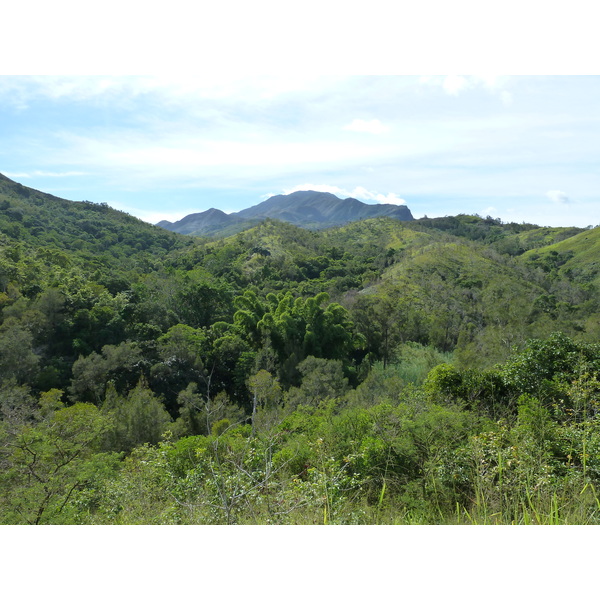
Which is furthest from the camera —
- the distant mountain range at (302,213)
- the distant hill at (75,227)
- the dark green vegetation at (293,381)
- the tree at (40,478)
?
the distant mountain range at (302,213)

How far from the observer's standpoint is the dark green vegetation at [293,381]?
2.41 metres

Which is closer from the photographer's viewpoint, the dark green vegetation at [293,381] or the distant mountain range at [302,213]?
the dark green vegetation at [293,381]

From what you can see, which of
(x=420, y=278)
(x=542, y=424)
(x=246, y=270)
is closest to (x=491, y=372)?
(x=542, y=424)

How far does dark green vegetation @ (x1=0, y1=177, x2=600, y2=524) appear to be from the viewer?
2.41m

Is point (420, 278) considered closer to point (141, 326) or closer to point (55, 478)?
point (141, 326)

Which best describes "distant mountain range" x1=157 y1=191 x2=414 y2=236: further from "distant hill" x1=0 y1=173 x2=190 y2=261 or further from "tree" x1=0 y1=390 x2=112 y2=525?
"tree" x1=0 y1=390 x2=112 y2=525

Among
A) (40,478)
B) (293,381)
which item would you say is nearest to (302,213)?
(293,381)

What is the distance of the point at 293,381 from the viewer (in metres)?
15.4

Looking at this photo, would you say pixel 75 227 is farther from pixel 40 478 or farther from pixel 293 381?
pixel 40 478

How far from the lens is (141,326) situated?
693 inches

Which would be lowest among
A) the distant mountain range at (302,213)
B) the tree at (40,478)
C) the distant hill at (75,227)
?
the tree at (40,478)

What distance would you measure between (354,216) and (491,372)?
394 ft

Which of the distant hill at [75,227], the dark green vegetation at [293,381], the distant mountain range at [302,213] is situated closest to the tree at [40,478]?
the dark green vegetation at [293,381]

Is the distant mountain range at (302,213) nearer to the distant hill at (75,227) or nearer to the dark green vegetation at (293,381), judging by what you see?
the distant hill at (75,227)
